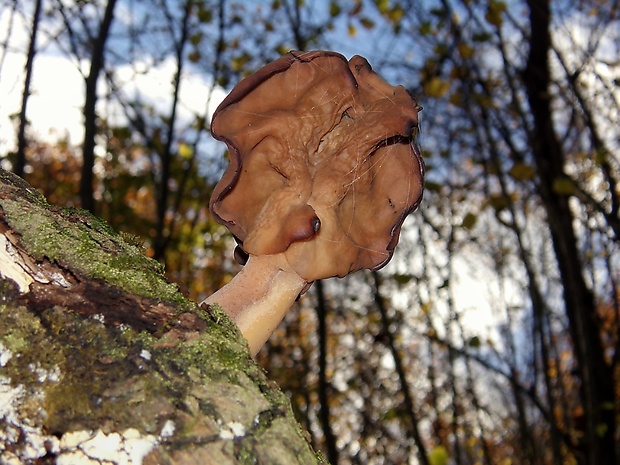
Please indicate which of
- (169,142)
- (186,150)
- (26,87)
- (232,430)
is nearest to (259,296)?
(232,430)

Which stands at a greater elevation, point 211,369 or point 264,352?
point 264,352

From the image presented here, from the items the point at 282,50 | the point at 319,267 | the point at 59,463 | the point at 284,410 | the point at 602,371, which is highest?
the point at 282,50

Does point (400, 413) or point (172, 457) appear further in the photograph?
point (400, 413)

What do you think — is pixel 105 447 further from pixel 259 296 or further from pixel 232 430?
pixel 259 296

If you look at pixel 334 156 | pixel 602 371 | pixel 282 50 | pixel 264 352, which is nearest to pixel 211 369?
pixel 334 156

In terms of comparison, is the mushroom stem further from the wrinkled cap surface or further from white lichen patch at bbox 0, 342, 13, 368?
white lichen patch at bbox 0, 342, 13, 368

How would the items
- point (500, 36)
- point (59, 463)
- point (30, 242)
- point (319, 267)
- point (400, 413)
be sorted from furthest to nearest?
point (400, 413)
point (500, 36)
point (319, 267)
point (30, 242)
point (59, 463)

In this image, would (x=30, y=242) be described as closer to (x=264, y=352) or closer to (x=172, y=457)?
(x=172, y=457)

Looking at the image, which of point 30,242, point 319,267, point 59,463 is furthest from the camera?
point 319,267
